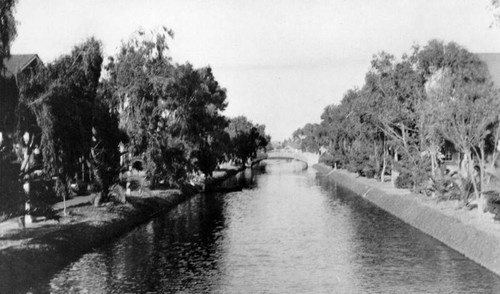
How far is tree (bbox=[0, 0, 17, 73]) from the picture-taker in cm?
2053

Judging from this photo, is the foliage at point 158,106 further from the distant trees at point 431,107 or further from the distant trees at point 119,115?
the distant trees at point 431,107

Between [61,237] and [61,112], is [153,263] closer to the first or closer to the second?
[61,237]

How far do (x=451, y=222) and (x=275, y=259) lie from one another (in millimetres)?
10855

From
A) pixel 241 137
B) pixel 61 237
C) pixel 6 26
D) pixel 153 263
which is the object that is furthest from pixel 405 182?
pixel 241 137

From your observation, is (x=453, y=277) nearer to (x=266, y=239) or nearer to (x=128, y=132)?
(x=266, y=239)

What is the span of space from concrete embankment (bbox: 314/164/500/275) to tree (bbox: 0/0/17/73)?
21.6 meters

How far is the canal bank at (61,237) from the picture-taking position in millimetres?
23797

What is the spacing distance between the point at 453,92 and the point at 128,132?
82.4 ft

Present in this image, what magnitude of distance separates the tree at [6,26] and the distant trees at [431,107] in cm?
2361

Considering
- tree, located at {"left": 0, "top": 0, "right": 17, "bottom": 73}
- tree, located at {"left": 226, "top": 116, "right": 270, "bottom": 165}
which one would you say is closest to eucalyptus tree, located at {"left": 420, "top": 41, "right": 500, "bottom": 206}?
tree, located at {"left": 0, "top": 0, "right": 17, "bottom": 73}

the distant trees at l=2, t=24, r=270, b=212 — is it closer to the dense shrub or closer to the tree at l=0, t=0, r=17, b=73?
the tree at l=0, t=0, r=17, b=73

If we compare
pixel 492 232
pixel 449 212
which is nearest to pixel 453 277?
pixel 492 232

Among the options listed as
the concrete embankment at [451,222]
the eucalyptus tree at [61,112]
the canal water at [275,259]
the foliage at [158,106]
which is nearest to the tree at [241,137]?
the foliage at [158,106]

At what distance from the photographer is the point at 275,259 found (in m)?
28.5
